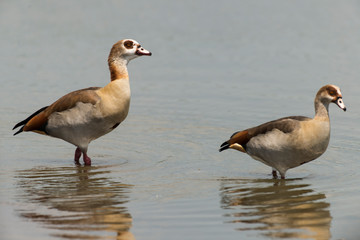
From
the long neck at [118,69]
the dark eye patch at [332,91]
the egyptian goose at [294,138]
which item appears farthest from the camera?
the long neck at [118,69]

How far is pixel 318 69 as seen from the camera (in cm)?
2145

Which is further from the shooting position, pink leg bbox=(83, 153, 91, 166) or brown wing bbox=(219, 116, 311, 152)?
pink leg bbox=(83, 153, 91, 166)

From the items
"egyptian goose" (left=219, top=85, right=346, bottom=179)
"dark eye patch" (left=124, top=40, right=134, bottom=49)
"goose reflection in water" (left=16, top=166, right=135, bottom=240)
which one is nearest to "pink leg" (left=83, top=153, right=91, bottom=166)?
"goose reflection in water" (left=16, top=166, right=135, bottom=240)

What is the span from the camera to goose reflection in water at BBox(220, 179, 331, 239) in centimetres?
976

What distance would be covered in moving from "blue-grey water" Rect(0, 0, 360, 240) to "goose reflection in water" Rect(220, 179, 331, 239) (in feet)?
0.09

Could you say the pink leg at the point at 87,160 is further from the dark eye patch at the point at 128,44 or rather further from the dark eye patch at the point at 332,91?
the dark eye patch at the point at 332,91

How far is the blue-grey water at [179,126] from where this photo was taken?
10.1 m

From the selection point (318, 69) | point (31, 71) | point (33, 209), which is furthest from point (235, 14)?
point (33, 209)

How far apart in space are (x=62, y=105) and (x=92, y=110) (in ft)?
2.28

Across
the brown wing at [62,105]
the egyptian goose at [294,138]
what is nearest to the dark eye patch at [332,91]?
the egyptian goose at [294,138]

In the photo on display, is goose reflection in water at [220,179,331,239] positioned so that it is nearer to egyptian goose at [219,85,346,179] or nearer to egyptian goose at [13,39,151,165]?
egyptian goose at [219,85,346,179]

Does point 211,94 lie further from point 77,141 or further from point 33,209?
point 33,209

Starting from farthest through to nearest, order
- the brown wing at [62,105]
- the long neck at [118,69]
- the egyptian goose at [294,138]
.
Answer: the long neck at [118,69] < the brown wing at [62,105] < the egyptian goose at [294,138]

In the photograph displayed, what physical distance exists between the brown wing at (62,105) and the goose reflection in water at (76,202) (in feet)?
3.05
